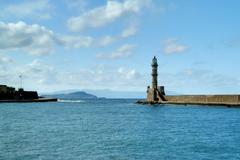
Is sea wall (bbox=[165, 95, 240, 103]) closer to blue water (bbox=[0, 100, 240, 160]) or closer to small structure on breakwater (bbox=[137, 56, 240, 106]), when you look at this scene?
small structure on breakwater (bbox=[137, 56, 240, 106])

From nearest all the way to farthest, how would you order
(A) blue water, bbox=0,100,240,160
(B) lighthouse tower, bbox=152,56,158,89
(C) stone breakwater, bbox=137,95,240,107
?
(A) blue water, bbox=0,100,240,160 < (C) stone breakwater, bbox=137,95,240,107 < (B) lighthouse tower, bbox=152,56,158,89

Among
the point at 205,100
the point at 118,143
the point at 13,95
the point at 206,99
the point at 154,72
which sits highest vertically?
the point at 154,72

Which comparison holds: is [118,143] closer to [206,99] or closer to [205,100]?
[206,99]

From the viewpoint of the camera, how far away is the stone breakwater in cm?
10967

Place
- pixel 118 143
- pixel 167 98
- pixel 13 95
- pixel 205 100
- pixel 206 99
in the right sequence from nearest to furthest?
pixel 118 143, pixel 206 99, pixel 205 100, pixel 167 98, pixel 13 95

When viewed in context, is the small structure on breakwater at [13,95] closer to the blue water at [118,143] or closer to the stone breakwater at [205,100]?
the stone breakwater at [205,100]

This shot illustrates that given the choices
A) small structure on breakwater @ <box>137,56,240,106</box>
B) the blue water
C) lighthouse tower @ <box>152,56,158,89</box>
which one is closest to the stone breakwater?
small structure on breakwater @ <box>137,56,240,106</box>

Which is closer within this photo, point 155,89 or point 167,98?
point 155,89

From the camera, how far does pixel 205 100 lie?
123 m

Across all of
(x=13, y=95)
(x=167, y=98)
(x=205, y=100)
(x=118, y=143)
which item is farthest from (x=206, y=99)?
(x=13, y=95)

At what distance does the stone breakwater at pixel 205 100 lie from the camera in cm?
10967

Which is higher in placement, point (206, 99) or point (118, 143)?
point (206, 99)

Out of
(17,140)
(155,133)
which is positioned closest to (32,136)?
(17,140)

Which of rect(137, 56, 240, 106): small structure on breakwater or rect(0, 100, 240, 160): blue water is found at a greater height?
rect(137, 56, 240, 106): small structure on breakwater
